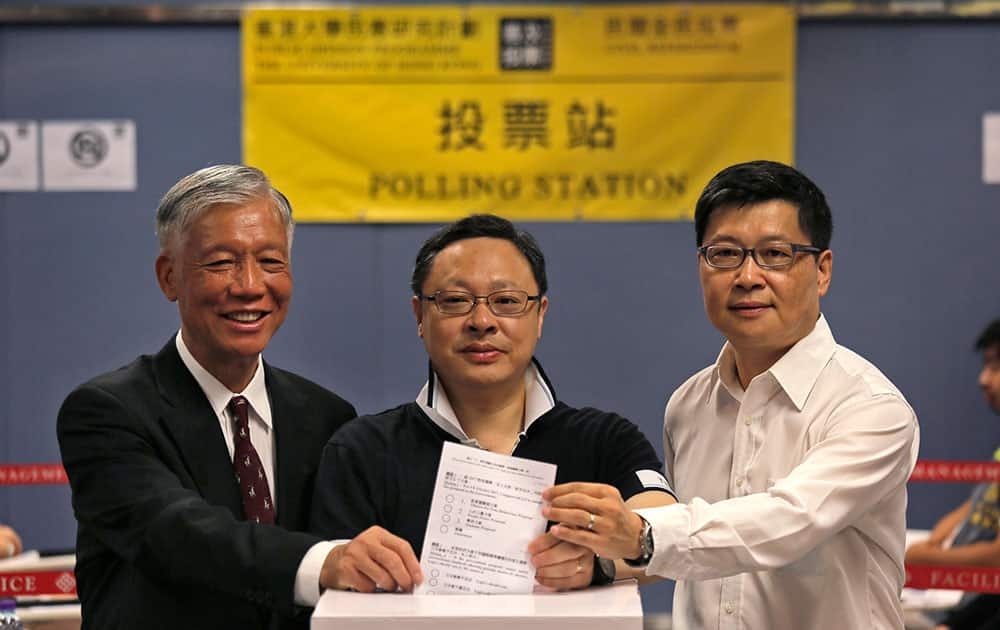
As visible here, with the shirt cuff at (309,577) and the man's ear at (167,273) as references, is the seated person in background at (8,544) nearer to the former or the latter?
the man's ear at (167,273)

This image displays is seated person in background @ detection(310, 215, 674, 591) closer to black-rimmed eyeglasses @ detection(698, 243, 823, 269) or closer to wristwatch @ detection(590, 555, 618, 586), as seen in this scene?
wristwatch @ detection(590, 555, 618, 586)

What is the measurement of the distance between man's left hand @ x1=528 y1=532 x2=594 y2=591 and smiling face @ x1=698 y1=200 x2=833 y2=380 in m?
0.61

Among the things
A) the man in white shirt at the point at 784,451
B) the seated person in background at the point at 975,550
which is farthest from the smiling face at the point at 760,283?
the seated person in background at the point at 975,550

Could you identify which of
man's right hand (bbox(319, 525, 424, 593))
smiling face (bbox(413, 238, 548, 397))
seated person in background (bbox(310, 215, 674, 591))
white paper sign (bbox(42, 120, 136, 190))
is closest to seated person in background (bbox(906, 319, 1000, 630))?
seated person in background (bbox(310, 215, 674, 591))

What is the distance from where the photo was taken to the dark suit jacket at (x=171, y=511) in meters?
1.66

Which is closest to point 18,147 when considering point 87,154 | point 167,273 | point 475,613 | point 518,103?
point 87,154

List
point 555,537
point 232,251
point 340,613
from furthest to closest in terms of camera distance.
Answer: point 232,251 < point 555,537 < point 340,613

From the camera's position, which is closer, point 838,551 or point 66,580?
point 838,551

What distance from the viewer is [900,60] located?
4652 mm

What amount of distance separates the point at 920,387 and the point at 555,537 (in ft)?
11.7

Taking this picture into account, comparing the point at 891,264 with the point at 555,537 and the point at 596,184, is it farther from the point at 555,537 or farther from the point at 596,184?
the point at 555,537

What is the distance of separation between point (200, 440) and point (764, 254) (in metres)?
1.06

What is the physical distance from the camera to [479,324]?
187cm

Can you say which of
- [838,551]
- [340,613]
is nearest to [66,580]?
[340,613]
